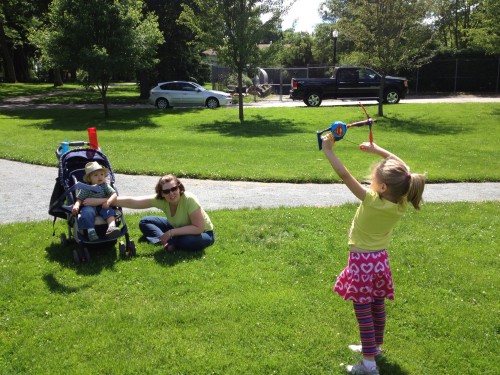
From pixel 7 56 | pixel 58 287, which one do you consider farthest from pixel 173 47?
pixel 58 287

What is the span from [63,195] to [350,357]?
3578mm

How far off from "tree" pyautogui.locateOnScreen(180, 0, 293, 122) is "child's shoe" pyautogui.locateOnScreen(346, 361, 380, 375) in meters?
16.4

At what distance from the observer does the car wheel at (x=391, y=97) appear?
23734 millimetres

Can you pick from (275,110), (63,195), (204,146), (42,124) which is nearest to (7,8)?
(42,124)

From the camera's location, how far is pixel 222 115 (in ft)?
69.6

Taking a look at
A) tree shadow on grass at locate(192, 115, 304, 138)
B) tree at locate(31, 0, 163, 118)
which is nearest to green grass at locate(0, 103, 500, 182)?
tree shadow on grass at locate(192, 115, 304, 138)

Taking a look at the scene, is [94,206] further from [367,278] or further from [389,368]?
[389,368]

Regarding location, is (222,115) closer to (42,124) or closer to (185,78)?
(42,124)

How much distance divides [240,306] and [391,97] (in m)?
21.8

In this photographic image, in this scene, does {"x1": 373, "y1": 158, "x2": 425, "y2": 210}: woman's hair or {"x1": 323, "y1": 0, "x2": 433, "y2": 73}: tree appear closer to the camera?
{"x1": 373, "y1": 158, "x2": 425, "y2": 210}: woman's hair

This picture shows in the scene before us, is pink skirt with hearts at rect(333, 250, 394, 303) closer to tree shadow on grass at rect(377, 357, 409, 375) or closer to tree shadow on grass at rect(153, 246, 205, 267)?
tree shadow on grass at rect(377, 357, 409, 375)

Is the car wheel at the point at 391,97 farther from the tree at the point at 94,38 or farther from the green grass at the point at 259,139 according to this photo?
the tree at the point at 94,38

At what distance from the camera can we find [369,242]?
328 cm

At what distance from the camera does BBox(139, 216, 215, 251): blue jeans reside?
5.48 m
